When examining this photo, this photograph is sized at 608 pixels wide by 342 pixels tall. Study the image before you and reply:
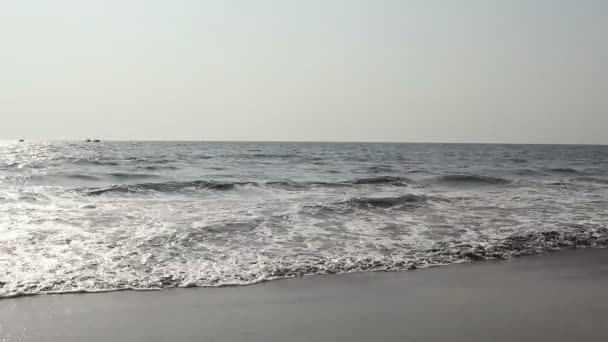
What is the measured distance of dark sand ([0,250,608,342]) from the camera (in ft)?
12.1

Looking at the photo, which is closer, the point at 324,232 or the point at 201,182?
the point at 324,232

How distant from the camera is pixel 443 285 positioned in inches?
201

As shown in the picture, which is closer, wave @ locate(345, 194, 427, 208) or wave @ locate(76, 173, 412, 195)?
wave @ locate(345, 194, 427, 208)

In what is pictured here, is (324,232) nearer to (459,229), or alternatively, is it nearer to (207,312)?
(459,229)

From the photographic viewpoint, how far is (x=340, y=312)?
13.8 ft

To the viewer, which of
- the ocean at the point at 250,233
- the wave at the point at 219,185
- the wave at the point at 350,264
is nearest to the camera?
the wave at the point at 350,264

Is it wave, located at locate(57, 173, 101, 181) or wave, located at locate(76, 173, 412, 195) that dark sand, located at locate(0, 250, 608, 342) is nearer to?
wave, located at locate(76, 173, 412, 195)

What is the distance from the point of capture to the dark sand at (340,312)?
3703 mm

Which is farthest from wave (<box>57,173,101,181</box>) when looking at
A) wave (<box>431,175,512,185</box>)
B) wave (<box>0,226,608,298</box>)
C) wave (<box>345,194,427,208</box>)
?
wave (<box>431,175,512,185</box>)

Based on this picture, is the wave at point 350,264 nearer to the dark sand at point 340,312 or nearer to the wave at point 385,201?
the dark sand at point 340,312

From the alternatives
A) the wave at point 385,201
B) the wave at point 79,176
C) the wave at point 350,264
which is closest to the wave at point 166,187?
the wave at point 79,176

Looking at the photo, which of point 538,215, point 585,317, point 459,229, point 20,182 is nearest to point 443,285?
point 585,317

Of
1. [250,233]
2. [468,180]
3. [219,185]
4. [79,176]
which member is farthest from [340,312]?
[79,176]

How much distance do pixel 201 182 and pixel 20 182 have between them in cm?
675
